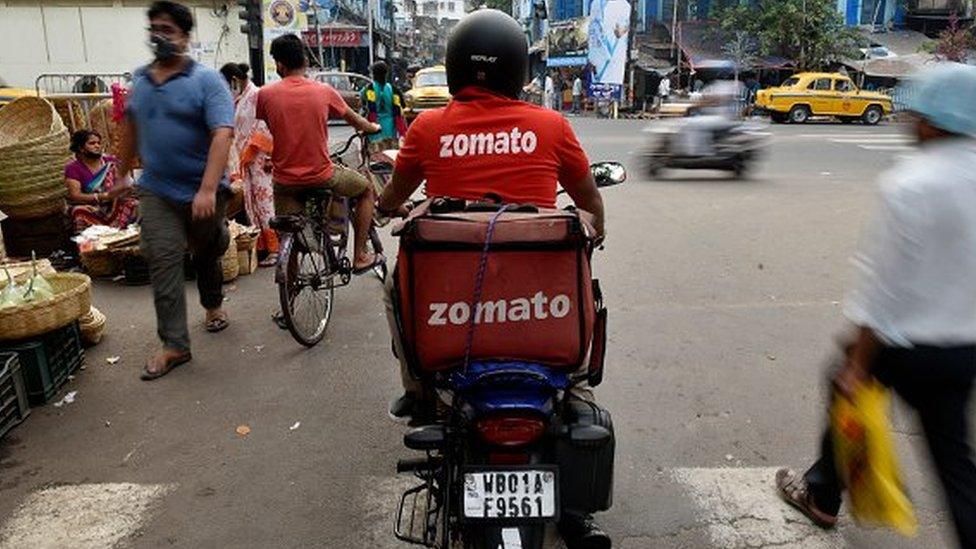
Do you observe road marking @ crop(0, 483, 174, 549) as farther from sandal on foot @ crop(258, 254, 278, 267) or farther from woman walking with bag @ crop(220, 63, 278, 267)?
sandal on foot @ crop(258, 254, 278, 267)

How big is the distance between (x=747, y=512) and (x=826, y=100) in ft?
85.0

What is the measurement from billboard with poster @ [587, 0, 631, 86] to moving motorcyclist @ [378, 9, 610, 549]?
88.5ft

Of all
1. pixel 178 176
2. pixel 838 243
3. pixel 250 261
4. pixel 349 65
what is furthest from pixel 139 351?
pixel 349 65

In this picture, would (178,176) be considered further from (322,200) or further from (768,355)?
(768,355)

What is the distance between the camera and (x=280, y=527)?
9.60 feet

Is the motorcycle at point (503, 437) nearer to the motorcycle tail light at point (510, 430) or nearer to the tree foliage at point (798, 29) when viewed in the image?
the motorcycle tail light at point (510, 430)

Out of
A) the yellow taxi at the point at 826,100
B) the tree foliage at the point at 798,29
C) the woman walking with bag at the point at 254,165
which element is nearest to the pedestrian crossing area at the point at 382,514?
the woman walking with bag at the point at 254,165

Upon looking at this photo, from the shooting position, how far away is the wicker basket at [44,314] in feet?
12.7

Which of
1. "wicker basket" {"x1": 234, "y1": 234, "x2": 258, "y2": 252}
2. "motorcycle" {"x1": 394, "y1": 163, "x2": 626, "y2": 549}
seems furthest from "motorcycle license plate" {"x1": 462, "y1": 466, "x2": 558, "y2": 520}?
"wicker basket" {"x1": 234, "y1": 234, "x2": 258, "y2": 252}

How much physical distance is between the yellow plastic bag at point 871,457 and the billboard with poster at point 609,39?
27.5m

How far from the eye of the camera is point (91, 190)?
6.97 meters

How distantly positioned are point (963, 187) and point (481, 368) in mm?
1366

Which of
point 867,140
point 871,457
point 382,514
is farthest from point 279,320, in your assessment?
point 867,140

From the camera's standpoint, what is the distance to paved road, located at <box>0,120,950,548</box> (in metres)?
2.95
